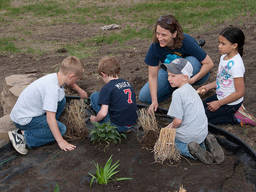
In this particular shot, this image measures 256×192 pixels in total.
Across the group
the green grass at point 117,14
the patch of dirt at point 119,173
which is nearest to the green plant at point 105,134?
the patch of dirt at point 119,173

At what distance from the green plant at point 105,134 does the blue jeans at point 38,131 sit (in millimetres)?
403

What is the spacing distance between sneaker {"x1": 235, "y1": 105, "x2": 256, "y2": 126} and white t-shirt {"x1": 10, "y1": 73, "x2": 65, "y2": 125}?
6.66 feet

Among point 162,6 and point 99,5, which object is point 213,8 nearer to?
point 162,6

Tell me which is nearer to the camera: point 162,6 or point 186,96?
point 186,96

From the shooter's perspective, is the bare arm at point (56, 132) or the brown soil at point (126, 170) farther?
the bare arm at point (56, 132)

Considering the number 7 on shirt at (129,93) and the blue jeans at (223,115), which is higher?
the number 7 on shirt at (129,93)

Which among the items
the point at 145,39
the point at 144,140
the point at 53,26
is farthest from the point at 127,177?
the point at 53,26

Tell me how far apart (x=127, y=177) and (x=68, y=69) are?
4.07 feet

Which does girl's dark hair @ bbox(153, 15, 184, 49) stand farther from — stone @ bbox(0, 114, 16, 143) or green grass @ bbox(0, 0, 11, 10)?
green grass @ bbox(0, 0, 11, 10)

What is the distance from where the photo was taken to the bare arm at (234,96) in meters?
3.52

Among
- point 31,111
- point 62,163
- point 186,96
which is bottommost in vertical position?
point 62,163

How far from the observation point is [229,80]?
361cm

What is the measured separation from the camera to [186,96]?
296 centimetres

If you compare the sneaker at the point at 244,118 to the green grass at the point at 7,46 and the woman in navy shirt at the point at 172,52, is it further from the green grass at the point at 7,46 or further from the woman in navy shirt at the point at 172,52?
the green grass at the point at 7,46
